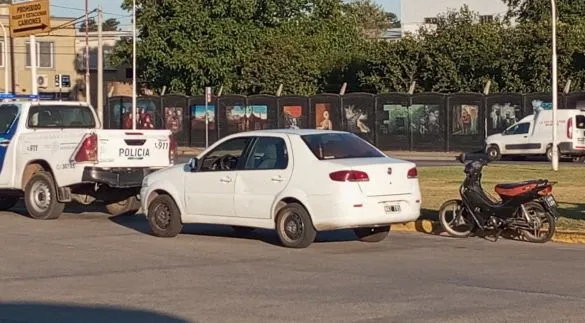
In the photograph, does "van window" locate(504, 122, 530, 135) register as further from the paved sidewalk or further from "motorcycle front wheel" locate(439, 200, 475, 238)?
"motorcycle front wheel" locate(439, 200, 475, 238)

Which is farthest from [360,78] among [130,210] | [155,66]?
[130,210]

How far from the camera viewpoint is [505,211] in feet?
50.2

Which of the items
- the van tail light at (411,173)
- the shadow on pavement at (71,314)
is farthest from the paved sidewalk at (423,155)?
the shadow on pavement at (71,314)

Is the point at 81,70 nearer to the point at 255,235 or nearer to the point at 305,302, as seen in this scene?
the point at 255,235

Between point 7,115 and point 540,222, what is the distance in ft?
31.6

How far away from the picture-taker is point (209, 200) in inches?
611

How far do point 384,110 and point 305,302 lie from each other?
3938 centimetres

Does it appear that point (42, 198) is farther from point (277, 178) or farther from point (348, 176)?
point (348, 176)

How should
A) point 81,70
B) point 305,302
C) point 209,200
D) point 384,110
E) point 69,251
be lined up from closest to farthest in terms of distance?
point 305,302, point 69,251, point 209,200, point 384,110, point 81,70

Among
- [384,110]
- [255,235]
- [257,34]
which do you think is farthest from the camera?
[257,34]

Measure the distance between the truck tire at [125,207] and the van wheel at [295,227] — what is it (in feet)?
18.1

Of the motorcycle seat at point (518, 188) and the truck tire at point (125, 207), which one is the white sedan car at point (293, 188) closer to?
the motorcycle seat at point (518, 188)

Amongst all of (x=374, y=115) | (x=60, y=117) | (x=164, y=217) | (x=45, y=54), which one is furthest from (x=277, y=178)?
(x=45, y=54)

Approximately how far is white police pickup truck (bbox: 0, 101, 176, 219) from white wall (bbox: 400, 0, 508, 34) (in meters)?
60.2
